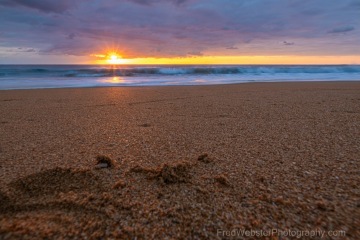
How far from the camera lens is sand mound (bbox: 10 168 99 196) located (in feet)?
4.97

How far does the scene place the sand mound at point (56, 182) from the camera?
1.52m

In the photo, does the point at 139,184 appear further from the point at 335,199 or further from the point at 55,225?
the point at 335,199

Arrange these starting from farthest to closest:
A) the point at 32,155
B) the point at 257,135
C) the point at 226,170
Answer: the point at 257,135 < the point at 32,155 < the point at 226,170

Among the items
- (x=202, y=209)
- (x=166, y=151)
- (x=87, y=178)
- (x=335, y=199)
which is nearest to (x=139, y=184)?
(x=87, y=178)

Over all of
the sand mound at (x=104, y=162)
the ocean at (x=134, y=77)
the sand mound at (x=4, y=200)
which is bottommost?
the sand mound at (x=4, y=200)

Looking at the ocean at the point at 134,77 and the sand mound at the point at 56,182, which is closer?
the sand mound at the point at 56,182

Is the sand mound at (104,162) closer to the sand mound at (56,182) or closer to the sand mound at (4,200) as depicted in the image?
the sand mound at (56,182)

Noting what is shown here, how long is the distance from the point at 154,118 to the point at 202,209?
248 centimetres

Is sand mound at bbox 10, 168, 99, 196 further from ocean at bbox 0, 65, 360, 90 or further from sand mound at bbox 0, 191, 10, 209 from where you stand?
ocean at bbox 0, 65, 360, 90

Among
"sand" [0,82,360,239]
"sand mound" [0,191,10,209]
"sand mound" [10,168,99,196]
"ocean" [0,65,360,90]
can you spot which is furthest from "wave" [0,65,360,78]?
"sand mound" [0,191,10,209]

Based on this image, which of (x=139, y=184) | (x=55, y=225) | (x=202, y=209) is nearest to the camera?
(x=55, y=225)

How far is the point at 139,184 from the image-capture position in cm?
161

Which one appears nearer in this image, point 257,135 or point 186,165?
point 186,165

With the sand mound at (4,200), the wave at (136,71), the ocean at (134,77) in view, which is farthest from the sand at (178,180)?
the wave at (136,71)
